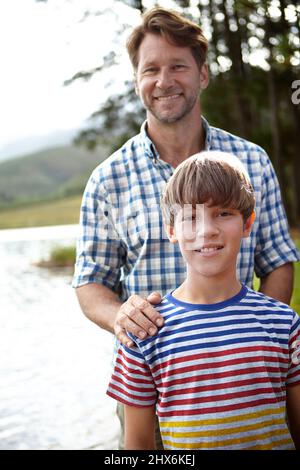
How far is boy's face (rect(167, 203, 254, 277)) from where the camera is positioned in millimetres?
1649

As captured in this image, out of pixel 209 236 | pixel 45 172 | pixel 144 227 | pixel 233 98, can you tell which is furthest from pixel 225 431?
pixel 45 172

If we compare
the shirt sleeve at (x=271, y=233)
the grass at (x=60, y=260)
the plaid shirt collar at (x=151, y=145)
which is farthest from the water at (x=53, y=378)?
the grass at (x=60, y=260)

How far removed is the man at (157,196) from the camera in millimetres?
2346

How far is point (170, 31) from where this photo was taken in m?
2.37

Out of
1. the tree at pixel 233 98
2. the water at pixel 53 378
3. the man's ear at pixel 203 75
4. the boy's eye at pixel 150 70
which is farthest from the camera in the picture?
the tree at pixel 233 98

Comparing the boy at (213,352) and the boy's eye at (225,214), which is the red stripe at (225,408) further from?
the boy's eye at (225,214)

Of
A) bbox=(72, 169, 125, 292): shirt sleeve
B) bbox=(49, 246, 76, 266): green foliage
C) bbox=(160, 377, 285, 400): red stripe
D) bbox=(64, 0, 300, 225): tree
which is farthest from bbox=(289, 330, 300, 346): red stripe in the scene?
bbox=(49, 246, 76, 266): green foliage

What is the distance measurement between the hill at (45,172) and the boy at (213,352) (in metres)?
76.2

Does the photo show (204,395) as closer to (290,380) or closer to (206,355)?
(206,355)

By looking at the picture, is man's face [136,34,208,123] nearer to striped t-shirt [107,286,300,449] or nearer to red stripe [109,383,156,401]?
striped t-shirt [107,286,300,449]

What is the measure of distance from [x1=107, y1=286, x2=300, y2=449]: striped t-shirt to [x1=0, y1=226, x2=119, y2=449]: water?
261 cm

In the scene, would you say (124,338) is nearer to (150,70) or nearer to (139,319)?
(139,319)

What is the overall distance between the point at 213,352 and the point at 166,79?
1183 millimetres

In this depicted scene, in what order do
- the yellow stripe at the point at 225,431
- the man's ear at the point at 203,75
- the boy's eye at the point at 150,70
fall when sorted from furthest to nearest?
the man's ear at the point at 203,75, the boy's eye at the point at 150,70, the yellow stripe at the point at 225,431
